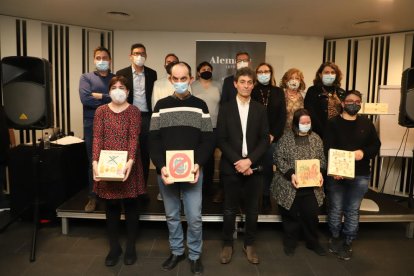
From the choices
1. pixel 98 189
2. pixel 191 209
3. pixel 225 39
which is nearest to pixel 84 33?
pixel 225 39

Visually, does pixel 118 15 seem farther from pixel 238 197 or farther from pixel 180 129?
pixel 238 197

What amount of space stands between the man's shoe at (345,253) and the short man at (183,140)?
1330 mm

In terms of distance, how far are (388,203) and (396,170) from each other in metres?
1.72

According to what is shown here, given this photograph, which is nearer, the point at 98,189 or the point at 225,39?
the point at 98,189

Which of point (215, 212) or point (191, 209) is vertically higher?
point (191, 209)

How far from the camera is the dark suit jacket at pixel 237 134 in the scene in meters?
2.71

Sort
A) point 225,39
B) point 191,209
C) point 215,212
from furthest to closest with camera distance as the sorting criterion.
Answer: point 225,39, point 215,212, point 191,209

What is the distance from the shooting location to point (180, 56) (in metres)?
5.69

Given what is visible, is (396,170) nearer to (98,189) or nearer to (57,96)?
(98,189)

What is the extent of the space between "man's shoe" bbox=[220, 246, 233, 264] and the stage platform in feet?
1.30

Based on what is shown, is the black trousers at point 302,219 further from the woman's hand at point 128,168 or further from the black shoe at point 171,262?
the woman's hand at point 128,168

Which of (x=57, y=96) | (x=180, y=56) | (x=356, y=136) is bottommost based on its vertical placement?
(x=356, y=136)

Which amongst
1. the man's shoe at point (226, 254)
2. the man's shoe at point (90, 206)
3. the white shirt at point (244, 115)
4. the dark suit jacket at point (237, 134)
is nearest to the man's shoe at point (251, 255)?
the man's shoe at point (226, 254)

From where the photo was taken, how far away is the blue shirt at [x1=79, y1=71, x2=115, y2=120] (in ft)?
10.6
